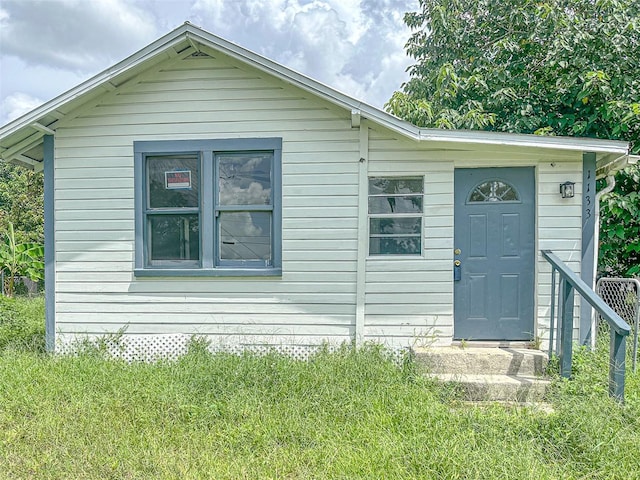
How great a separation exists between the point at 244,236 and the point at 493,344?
3.33m

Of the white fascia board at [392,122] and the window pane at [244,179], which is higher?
the white fascia board at [392,122]

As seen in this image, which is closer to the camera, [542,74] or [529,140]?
[529,140]

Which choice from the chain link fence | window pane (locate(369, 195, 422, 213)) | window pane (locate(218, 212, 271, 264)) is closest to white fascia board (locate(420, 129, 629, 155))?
window pane (locate(369, 195, 422, 213))

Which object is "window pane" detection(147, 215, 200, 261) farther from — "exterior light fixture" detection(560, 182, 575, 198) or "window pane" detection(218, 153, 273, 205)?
"exterior light fixture" detection(560, 182, 575, 198)

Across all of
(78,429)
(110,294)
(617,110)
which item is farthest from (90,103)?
(617,110)

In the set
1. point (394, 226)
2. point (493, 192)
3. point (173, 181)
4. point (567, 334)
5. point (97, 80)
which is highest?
point (97, 80)

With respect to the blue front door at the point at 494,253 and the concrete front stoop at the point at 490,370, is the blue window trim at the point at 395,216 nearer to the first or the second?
the blue front door at the point at 494,253

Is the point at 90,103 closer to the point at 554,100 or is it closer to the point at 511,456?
the point at 511,456

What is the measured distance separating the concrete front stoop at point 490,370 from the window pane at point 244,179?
2724 millimetres

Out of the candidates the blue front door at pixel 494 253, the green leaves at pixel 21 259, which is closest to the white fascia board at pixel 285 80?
the blue front door at pixel 494 253

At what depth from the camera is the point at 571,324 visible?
12.5 ft

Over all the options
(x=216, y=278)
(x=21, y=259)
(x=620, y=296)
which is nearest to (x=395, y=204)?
(x=216, y=278)

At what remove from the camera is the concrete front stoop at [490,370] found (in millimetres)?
3758

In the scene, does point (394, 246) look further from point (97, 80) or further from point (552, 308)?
point (97, 80)
